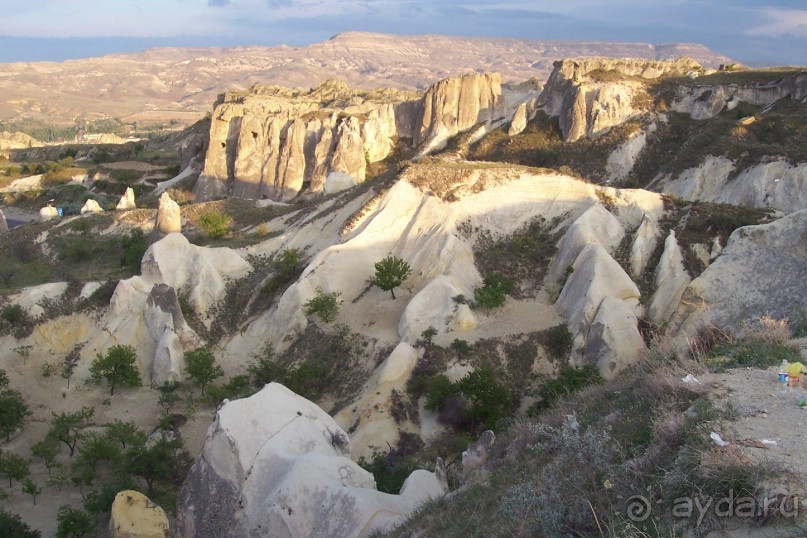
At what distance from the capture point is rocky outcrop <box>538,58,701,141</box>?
2203 inches

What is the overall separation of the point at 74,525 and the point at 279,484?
8.40 metres

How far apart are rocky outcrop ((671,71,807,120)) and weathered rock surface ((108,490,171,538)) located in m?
53.2

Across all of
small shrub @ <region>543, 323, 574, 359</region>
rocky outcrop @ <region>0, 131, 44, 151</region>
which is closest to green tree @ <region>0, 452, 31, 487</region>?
small shrub @ <region>543, 323, 574, 359</region>

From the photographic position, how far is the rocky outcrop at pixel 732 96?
54.4 metres

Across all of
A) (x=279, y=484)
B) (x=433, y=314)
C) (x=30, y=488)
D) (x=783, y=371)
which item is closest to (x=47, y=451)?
(x=30, y=488)

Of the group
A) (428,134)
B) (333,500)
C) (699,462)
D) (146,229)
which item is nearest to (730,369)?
Answer: (699,462)

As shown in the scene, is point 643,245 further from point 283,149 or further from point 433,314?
point 283,149

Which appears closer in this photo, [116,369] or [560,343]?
[560,343]

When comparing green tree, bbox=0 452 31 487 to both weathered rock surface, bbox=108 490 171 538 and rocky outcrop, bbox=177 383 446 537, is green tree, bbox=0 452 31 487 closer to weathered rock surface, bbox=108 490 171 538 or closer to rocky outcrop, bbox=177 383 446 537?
weathered rock surface, bbox=108 490 171 538

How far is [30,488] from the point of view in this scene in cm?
2112

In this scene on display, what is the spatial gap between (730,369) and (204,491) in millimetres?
12419

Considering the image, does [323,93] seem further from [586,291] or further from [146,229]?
[586,291]

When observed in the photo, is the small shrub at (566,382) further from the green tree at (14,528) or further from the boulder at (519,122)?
the boulder at (519,122)

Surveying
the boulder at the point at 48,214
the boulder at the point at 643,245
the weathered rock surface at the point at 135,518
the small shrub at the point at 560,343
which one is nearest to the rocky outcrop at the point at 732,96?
the boulder at the point at 643,245
